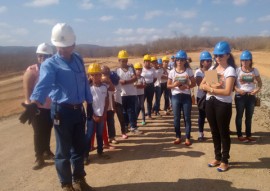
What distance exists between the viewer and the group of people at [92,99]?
4.45 meters

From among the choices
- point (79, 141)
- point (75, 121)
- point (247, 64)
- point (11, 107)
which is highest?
point (247, 64)

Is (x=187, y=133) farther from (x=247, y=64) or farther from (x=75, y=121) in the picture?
(x=75, y=121)

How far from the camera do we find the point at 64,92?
448 centimetres

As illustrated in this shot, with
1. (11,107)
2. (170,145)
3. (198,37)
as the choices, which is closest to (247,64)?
(170,145)

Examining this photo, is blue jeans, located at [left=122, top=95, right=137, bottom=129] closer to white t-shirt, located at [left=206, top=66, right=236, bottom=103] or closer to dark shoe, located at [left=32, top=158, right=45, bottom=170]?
dark shoe, located at [left=32, top=158, right=45, bottom=170]

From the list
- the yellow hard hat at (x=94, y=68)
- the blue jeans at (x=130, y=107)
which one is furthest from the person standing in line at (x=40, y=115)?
the blue jeans at (x=130, y=107)

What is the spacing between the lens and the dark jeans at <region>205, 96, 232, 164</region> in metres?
5.27

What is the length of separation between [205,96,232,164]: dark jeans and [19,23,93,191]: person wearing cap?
218 cm

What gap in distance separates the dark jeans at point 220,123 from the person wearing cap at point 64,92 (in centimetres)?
218

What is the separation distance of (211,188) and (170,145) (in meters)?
2.32

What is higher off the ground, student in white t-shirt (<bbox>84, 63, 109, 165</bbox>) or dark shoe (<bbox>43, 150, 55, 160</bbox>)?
student in white t-shirt (<bbox>84, 63, 109, 165</bbox>)

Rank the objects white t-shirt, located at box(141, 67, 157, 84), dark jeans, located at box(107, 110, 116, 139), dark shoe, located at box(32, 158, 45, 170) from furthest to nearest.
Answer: white t-shirt, located at box(141, 67, 157, 84) → dark jeans, located at box(107, 110, 116, 139) → dark shoe, located at box(32, 158, 45, 170)

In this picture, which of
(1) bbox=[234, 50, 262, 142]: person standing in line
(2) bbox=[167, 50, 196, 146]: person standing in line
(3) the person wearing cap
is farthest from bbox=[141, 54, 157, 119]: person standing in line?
(3) the person wearing cap

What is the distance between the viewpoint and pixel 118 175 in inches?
215
